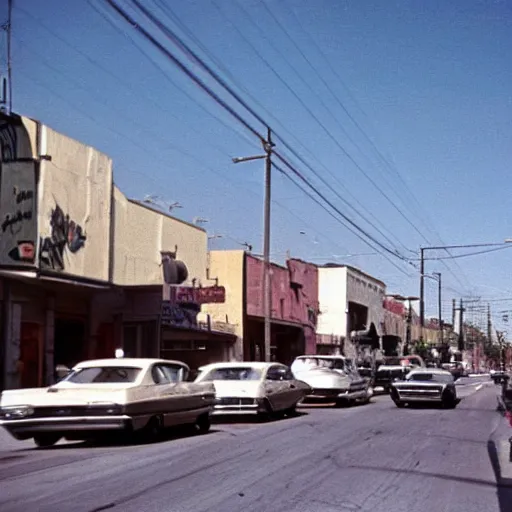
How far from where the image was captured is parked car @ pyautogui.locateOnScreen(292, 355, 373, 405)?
89.0ft

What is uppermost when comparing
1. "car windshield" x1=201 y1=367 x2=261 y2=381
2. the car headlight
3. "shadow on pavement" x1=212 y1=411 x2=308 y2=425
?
"car windshield" x1=201 y1=367 x2=261 y2=381

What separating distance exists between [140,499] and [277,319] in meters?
35.2

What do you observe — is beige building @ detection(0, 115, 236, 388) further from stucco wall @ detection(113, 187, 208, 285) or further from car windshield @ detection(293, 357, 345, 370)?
car windshield @ detection(293, 357, 345, 370)

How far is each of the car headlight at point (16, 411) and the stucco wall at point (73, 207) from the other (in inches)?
363

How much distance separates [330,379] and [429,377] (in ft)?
12.9

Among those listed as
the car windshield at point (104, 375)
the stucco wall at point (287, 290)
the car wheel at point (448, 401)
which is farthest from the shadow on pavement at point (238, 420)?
the stucco wall at point (287, 290)

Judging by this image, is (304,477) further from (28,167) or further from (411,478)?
(28,167)

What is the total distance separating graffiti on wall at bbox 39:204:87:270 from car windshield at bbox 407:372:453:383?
11724 millimetres

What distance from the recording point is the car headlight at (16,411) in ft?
47.2

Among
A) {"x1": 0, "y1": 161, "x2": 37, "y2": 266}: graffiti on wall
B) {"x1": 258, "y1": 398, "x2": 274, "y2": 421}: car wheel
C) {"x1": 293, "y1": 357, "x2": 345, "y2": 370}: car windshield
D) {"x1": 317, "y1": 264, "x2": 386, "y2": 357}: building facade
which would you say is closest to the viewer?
{"x1": 258, "y1": 398, "x2": 274, "y2": 421}: car wheel

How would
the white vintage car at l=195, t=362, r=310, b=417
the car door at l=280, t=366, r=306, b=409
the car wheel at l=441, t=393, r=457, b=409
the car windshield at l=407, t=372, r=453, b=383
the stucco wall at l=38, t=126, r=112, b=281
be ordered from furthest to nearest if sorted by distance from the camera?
the car windshield at l=407, t=372, r=453, b=383, the car wheel at l=441, t=393, r=457, b=409, the stucco wall at l=38, t=126, r=112, b=281, the car door at l=280, t=366, r=306, b=409, the white vintage car at l=195, t=362, r=310, b=417

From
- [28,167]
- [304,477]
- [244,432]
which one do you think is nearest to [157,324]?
[28,167]

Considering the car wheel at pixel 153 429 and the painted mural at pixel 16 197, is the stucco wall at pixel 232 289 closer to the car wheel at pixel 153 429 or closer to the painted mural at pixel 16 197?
the painted mural at pixel 16 197

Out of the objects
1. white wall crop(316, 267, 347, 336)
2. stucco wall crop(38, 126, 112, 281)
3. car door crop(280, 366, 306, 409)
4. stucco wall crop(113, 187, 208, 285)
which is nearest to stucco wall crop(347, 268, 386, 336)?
white wall crop(316, 267, 347, 336)
